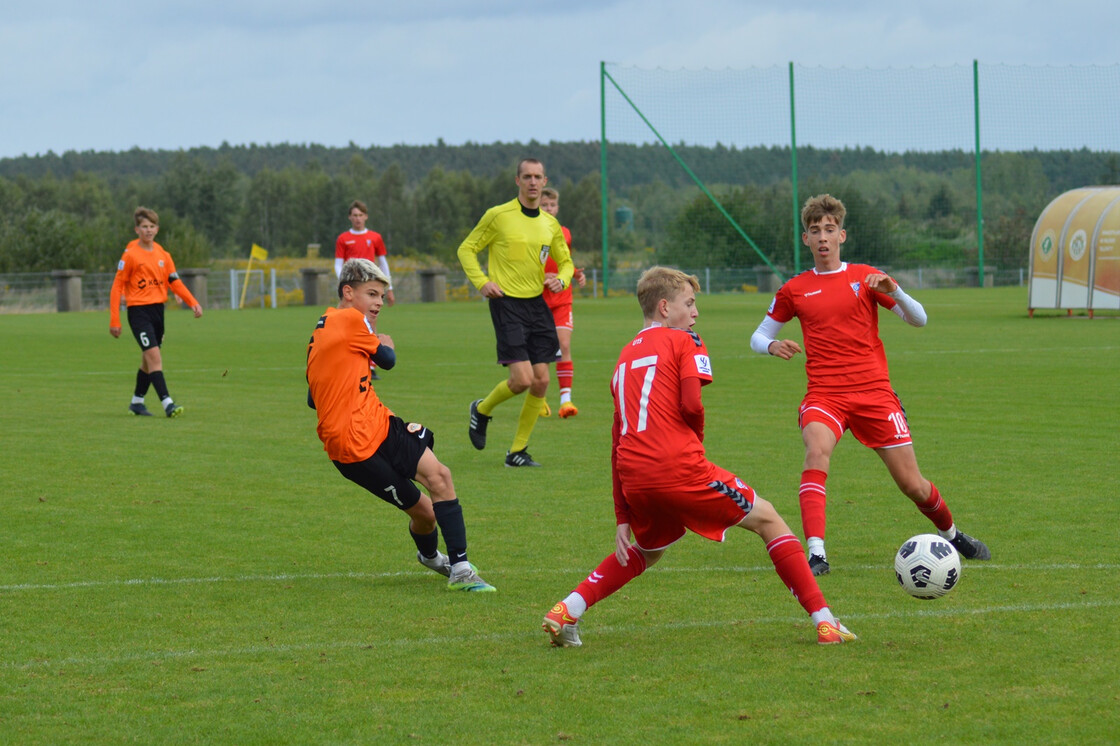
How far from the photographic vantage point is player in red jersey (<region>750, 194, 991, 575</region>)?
6.40 metres

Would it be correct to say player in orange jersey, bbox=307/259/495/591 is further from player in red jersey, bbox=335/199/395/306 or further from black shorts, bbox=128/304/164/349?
player in red jersey, bbox=335/199/395/306

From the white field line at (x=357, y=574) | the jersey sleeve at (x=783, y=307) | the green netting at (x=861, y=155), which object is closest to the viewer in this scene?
the white field line at (x=357, y=574)

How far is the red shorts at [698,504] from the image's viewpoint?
4.90 m

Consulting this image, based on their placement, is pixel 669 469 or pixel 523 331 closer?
pixel 669 469

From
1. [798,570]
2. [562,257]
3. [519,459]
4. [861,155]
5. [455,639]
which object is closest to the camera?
[798,570]

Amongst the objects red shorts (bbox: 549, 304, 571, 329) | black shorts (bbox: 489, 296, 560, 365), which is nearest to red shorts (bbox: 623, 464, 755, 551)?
black shorts (bbox: 489, 296, 560, 365)

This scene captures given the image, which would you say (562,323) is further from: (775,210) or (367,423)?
(775,210)

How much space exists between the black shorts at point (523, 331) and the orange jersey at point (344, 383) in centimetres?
417

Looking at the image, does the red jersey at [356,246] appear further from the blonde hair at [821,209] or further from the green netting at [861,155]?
the green netting at [861,155]

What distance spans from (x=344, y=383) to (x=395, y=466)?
46 cm

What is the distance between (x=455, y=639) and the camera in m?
5.23

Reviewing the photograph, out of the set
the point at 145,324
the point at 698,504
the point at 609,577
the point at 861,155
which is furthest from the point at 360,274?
the point at 861,155

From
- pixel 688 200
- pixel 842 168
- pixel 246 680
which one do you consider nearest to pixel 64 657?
pixel 246 680

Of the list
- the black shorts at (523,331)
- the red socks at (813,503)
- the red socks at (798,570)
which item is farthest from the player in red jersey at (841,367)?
the black shorts at (523,331)
